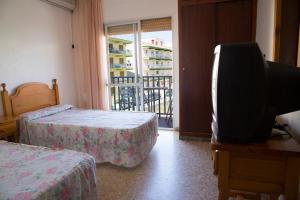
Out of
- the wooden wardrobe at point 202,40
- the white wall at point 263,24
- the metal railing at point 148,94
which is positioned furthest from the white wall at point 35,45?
the white wall at point 263,24

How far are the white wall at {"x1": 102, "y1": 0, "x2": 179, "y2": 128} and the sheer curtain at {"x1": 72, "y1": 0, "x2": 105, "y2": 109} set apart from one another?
0.21m

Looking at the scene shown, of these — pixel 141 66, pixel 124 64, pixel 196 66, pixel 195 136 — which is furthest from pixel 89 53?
pixel 195 136

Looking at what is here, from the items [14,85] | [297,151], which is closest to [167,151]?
[297,151]

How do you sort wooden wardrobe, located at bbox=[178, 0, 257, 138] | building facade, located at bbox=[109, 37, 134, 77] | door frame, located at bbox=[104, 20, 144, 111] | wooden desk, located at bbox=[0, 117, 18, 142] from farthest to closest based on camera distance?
building facade, located at bbox=[109, 37, 134, 77] → door frame, located at bbox=[104, 20, 144, 111] → wooden wardrobe, located at bbox=[178, 0, 257, 138] → wooden desk, located at bbox=[0, 117, 18, 142]

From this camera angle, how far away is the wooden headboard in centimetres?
316

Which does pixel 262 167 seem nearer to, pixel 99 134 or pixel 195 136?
pixel 99 134

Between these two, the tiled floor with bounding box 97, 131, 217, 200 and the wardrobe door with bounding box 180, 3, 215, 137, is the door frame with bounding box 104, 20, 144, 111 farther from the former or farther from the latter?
the tiled floor with bounding box 97, 131, 217, 200

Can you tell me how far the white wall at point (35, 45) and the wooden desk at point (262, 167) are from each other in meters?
3.32

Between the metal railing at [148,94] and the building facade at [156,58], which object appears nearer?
the building facade at [156,58]

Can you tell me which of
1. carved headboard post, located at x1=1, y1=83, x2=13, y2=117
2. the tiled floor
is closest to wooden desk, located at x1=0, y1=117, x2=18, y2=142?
Result: carved headboard post, located at x1=1, y1=83, x2=13, y2=117

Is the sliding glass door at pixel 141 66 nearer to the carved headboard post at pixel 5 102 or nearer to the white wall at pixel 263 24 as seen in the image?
the white wall at pixel 263 24

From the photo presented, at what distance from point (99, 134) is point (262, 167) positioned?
6.67ft

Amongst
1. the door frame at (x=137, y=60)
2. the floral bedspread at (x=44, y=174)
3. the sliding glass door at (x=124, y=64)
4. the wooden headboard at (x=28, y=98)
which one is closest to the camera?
the floral bedspread at (x=44, y=174)

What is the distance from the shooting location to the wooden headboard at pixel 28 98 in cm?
316
